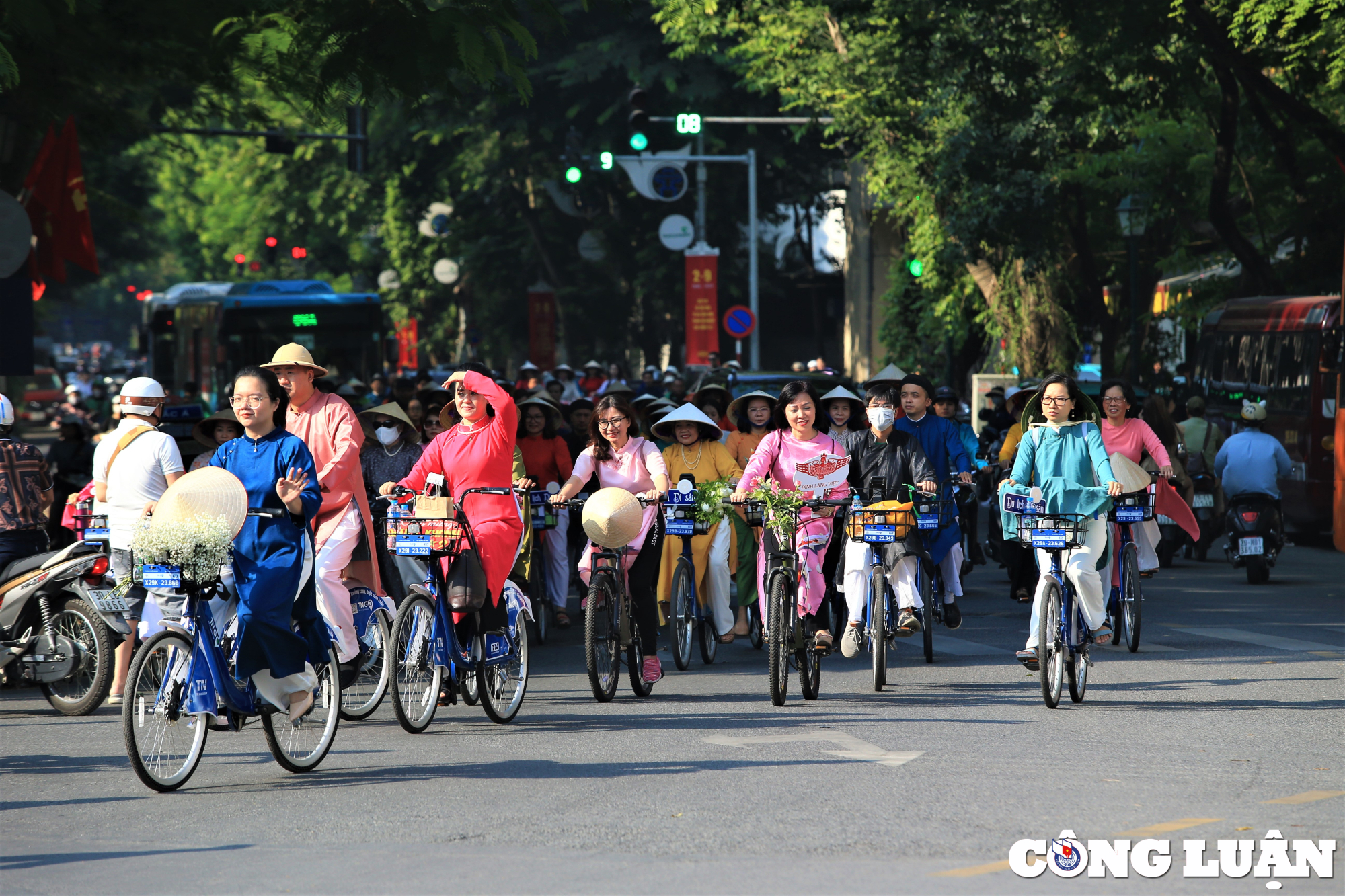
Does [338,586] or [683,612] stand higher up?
[338,586]

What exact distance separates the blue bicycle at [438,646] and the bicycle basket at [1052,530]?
114 inches

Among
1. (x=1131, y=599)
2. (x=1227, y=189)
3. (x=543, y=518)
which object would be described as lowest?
(x=1131, y=599)

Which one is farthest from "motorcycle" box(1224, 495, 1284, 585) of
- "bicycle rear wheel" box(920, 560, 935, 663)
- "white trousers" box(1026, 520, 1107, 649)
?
"white trousers" box(1026, 520, 1107, 649)

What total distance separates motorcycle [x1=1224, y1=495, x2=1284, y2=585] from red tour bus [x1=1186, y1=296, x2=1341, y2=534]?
2742mm

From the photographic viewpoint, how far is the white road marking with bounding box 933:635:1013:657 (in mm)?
12086

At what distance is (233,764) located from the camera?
8.33 metres

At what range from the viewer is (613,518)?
9867mm

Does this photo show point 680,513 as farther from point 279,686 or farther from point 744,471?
point 279,686

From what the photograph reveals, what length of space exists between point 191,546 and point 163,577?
19cm

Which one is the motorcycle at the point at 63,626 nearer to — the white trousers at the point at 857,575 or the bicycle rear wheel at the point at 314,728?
the bicycle rear wheel at the point at 314,728

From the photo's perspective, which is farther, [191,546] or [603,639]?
[603,639]

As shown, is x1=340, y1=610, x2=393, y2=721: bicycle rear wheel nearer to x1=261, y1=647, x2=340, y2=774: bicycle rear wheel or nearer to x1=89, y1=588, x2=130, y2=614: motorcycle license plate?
x1=261, y1=647, x2=340, y2=774: bicycle rear wheel

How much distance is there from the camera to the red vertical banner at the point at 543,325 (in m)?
38.4

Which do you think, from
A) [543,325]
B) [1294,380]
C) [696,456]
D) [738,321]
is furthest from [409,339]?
[696,456]
